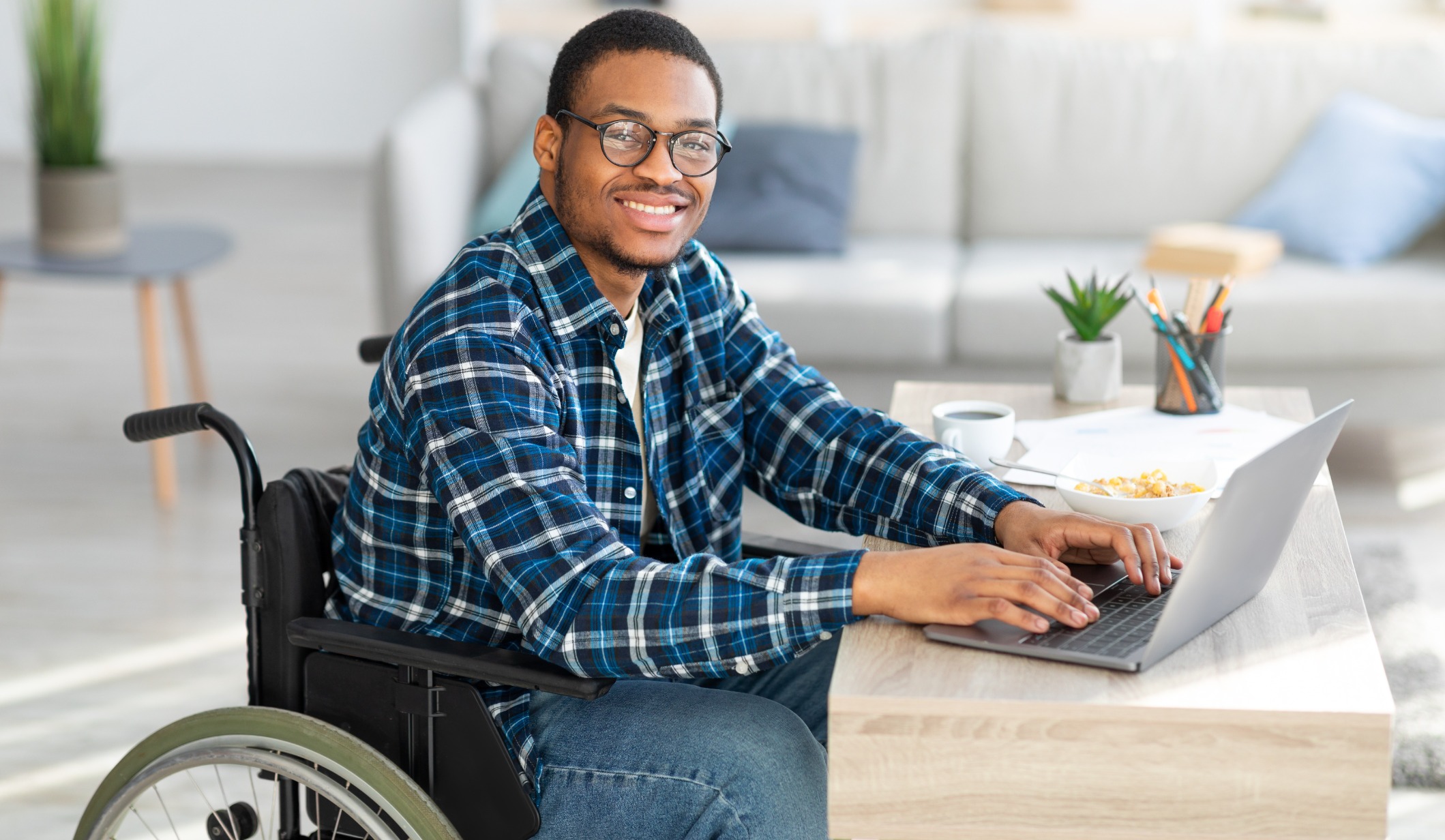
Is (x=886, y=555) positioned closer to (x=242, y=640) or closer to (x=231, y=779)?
(x=231, y=779)

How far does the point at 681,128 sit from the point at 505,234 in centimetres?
19

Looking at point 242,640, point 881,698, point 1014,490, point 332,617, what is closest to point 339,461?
point 242,640

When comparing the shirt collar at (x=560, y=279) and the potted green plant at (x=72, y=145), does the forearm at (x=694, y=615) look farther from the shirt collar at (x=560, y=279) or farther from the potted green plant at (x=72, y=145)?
the potted green plant at (x=72, y=145)

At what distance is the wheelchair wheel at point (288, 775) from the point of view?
1.26 metres

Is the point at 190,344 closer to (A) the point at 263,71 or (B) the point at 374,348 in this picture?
(B) the point at 374,348

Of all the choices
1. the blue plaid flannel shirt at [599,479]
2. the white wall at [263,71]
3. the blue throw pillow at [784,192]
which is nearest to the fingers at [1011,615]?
the blue plaid flannel shirt at [599,479]

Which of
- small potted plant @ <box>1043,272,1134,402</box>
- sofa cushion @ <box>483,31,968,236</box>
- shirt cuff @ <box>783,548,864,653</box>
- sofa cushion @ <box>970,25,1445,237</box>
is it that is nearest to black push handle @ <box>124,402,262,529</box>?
shirt cuff @ <box>783,548,864,653</box>

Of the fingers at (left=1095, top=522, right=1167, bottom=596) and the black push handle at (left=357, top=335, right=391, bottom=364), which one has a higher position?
the fingers at (left=1095, top=522, right=1167, bottom=596)

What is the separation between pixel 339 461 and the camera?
3473 mm

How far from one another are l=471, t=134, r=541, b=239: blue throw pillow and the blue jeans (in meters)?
2.13

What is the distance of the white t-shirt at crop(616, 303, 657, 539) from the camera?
1506mm

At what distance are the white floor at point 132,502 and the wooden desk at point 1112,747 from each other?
3.64 ft

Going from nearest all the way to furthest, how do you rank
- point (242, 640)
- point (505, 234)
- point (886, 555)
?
1. point (886, 555)
2. point (505, 234)
3. point (242, 640)

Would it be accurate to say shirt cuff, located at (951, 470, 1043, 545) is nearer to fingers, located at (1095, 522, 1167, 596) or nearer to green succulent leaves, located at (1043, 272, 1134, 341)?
fingers, located at (1095, 522, 1167, 596)
